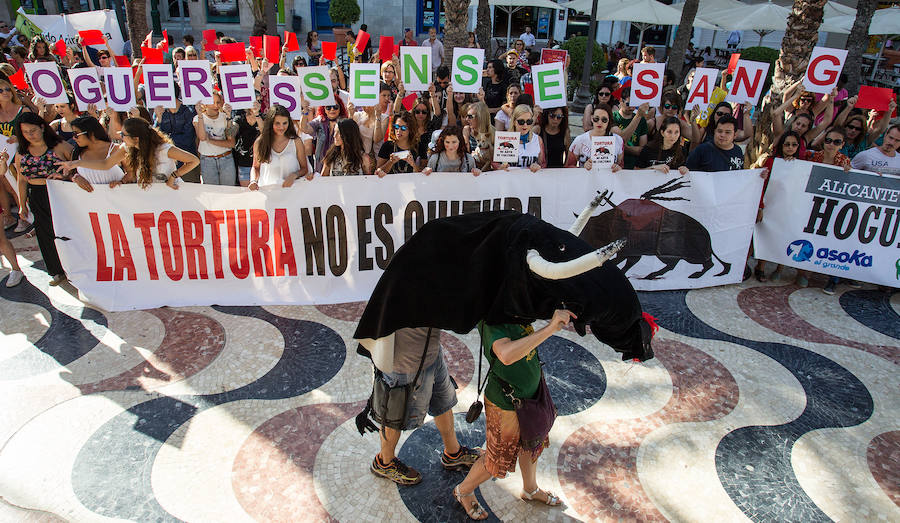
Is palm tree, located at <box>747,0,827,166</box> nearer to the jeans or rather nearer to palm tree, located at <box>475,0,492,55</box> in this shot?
palm tree, located at <box>475,0,492,55</box>

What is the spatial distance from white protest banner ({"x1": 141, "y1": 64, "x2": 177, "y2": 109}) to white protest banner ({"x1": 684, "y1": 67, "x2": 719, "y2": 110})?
543 centimetres

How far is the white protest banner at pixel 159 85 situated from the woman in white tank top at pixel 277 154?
152cm

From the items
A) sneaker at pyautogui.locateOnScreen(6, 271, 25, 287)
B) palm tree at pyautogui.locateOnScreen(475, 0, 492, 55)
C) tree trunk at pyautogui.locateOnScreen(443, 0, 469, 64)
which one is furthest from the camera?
palm tree at pyautogui.locateOnScreen(475, 0, 492, 55)

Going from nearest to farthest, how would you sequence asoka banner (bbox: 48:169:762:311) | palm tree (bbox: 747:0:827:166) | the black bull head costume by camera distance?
the black bull head costume
asoka banner (bbox: 48:169:762:311)
palm tree (bbox: 747:0:827:166)

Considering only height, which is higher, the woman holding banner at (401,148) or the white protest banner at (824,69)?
the white protest banner at (824,69)

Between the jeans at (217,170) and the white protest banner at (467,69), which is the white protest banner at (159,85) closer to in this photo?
the jeans at (217,170)

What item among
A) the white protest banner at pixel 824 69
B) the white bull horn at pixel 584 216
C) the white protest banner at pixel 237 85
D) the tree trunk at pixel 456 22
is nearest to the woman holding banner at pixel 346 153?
the white protest banner at pixel 237 85

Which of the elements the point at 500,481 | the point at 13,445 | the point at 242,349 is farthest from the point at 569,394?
the point at 13,445

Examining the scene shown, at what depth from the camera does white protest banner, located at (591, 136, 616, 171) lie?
5.59 metres

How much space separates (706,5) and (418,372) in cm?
1937

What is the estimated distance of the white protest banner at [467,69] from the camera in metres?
6.32

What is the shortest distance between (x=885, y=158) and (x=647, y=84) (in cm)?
247

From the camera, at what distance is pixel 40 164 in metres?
5.29

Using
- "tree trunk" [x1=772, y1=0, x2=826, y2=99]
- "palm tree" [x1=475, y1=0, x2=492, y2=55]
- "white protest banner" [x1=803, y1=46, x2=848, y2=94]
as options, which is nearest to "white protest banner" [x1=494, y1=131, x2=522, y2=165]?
"white protest banner" [x1=803, y1=46, x2=848, y2=94]
